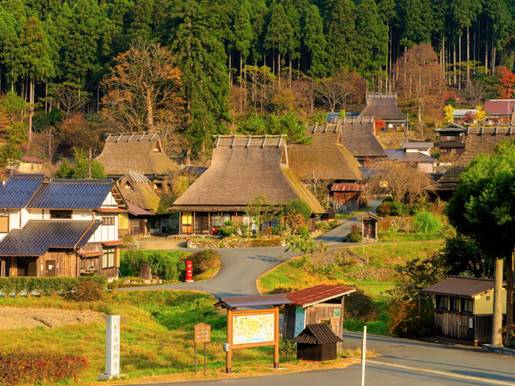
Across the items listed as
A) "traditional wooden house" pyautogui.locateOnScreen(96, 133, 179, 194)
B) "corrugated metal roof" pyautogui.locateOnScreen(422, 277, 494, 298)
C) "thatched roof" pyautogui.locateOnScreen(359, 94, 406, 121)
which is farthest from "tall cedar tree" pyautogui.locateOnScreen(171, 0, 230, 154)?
"corrugated metal roof" pyautogui.locateOnScreen(422, 277, 494, 298)

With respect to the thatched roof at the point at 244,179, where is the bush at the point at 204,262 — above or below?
below

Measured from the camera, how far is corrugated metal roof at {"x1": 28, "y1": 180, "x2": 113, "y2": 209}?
4225cm

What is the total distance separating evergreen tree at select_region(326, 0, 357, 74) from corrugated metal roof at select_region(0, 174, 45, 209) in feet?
171

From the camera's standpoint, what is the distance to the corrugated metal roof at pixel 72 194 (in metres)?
42.2

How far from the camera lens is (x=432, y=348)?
90.6ft

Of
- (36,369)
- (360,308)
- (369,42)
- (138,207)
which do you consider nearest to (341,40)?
A: (369,42)

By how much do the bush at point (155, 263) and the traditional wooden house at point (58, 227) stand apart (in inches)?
25.4

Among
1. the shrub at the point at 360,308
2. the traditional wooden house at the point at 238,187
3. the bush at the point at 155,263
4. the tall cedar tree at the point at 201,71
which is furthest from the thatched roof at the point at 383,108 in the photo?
the shrub at the point at 360,308

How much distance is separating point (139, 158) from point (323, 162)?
1234 cm

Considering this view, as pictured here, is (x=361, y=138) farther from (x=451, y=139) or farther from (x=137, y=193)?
(x=137, y=193)

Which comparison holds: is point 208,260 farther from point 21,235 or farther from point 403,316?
point 403,316

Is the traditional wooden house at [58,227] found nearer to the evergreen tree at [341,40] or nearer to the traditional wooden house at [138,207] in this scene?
the traditional wooden house at [138,207]

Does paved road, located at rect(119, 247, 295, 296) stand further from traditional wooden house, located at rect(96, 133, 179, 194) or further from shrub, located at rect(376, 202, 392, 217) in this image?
traditional wooden house, located at rect(96, 133, 179, 194)

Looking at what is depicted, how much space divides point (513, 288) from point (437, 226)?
18.3 metres
